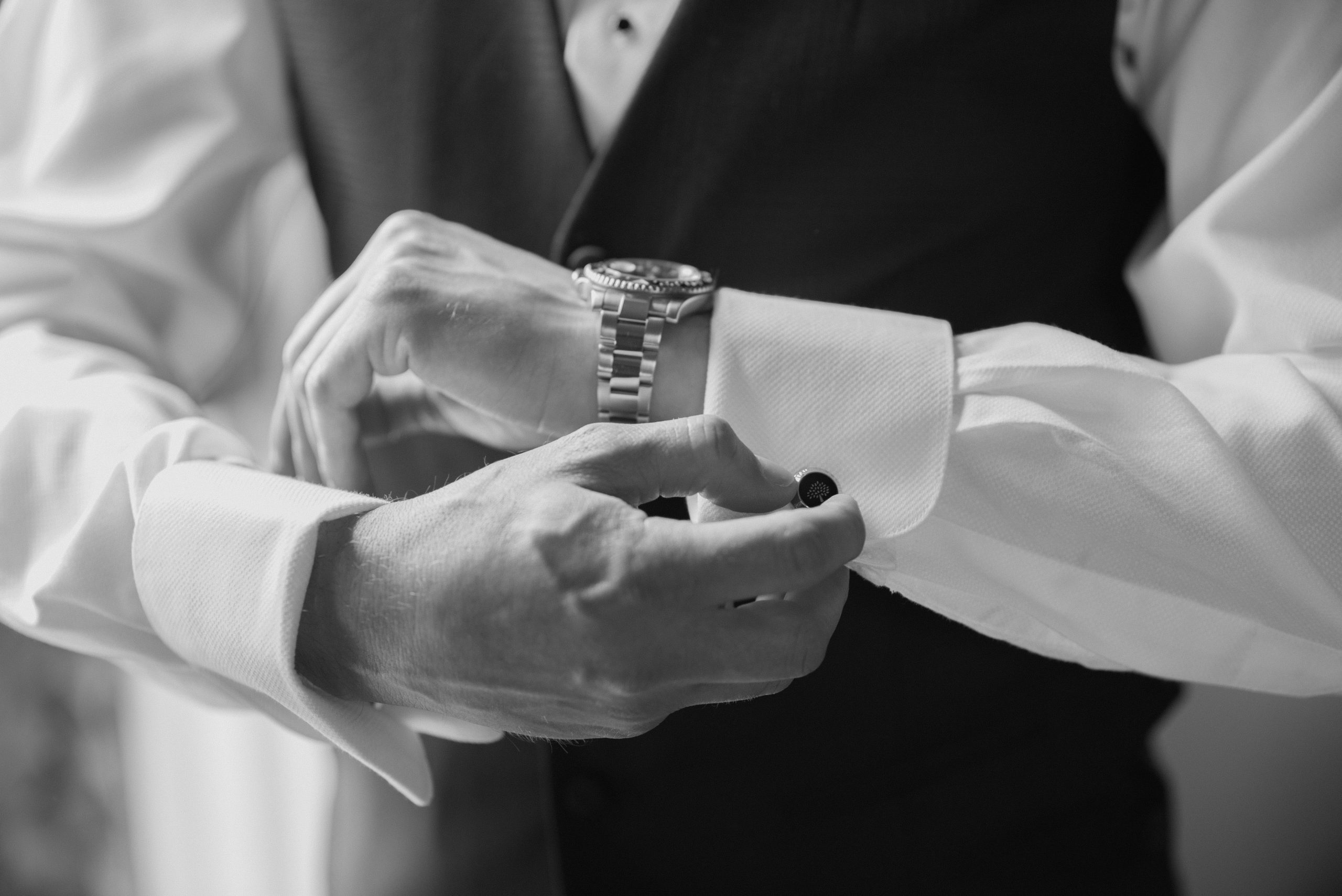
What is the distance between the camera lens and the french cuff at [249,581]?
0.63 metres

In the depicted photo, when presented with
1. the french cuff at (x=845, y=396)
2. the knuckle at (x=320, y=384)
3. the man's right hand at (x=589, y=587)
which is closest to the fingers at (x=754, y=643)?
the man's right hand at (x=589, y=587)

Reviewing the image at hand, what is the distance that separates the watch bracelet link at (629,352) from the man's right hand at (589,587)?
11 centimetres

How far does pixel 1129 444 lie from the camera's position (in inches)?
26.9

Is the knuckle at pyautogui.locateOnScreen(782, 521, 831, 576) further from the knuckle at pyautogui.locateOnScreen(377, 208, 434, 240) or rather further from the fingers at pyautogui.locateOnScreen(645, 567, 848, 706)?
the knuckle at pyautogui.locateOnScreen(377, 208, 434, 240)

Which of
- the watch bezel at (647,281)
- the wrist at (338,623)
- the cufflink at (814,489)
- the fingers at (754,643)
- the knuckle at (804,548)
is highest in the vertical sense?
the watch bezel at (647,281)

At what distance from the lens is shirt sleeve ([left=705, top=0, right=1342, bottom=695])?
672mm

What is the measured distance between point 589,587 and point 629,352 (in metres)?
0.21

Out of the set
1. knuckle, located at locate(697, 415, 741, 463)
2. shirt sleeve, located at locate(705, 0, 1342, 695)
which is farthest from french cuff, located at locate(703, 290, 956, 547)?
knuckle, located at locate(697, 415, 741, 463)

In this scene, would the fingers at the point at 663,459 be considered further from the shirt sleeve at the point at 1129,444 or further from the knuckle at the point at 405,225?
the knuckle at the point at 405,225

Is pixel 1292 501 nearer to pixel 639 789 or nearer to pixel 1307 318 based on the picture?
pixel 1307 318

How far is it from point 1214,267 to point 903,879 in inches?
24.1

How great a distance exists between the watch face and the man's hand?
0.03m

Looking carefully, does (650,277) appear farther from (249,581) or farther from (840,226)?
(249,581)

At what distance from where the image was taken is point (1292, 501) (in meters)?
0.69
